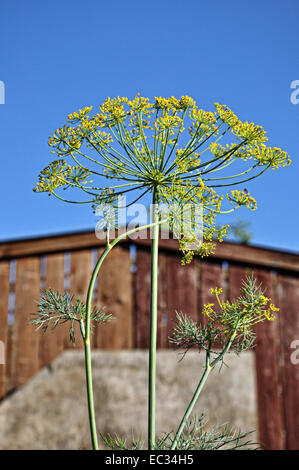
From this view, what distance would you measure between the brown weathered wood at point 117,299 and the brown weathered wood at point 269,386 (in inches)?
39.3

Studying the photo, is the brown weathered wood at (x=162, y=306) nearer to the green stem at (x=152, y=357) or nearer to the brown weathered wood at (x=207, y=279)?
the brown weathered wood at (x=207, y=279)

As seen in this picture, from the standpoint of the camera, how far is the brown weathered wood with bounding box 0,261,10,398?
4062mm

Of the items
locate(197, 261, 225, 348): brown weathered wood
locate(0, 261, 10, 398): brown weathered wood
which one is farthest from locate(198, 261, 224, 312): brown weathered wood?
locate(0, 261, 10, 398): brown weathered wood

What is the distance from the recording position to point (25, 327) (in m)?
4.07

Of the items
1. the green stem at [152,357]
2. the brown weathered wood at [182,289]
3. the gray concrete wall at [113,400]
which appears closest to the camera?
the green stem at [152,357]

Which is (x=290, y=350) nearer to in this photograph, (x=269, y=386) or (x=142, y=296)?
(x=269, y=386)

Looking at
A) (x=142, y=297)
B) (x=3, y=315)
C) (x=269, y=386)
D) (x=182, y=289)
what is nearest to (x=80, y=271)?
(x=142, y=297)

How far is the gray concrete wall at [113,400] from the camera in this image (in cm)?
374

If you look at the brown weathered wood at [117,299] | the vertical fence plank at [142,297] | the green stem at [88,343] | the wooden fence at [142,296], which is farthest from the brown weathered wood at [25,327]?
the green stem at [88,343]

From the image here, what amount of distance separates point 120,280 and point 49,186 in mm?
3224

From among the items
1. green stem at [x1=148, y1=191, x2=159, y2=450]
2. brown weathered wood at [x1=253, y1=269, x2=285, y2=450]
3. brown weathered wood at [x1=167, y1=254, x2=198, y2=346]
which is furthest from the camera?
brown weathered wood at [x1=167, y1=254, x2=198, y2=346]

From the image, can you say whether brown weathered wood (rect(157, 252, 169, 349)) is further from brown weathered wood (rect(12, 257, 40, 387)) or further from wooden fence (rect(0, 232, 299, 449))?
brown weathered wood (rect(12, 257, 40, 387))
